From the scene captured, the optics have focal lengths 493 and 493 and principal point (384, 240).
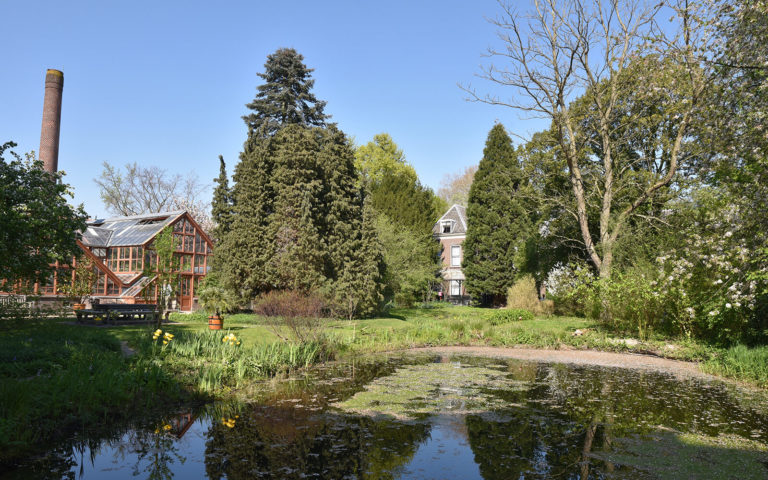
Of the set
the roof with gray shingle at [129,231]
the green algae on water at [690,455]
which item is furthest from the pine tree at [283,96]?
the green algae on water at [690,455]

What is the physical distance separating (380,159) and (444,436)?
3992 centimetres

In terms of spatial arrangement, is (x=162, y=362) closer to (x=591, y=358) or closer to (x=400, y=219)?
(x=591, y=358)

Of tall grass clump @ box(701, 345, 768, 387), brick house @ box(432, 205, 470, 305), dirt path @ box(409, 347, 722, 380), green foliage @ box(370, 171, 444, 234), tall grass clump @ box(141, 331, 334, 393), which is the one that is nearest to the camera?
tall grass clump @ box(141, 331, 334, 393)

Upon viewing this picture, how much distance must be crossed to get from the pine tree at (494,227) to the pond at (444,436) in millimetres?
23559

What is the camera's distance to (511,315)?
21.9 meters

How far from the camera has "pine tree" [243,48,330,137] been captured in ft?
82.9

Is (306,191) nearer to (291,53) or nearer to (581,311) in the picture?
(291,53)

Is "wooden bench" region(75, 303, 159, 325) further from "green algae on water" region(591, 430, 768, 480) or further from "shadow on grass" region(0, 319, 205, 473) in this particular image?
"green algae on water" region(591, 430, 768, 480)

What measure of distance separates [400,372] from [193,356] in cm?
435

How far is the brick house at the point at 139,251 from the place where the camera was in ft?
94.1

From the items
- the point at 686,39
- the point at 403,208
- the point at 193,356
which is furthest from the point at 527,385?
the point at 403,208

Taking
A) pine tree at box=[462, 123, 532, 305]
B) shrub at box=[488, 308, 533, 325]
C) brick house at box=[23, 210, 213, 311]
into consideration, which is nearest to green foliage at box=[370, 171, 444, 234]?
pine tree at box=[462, 123, 532, 305]

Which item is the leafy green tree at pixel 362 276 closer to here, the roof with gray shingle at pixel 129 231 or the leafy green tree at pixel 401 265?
the leafy green tree at pixel 401 265

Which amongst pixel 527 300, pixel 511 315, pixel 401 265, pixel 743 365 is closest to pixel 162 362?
pixel 743 365
